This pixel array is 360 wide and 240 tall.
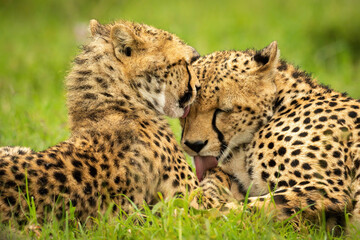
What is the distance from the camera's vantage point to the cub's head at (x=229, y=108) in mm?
4285

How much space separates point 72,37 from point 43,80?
6.86 ft

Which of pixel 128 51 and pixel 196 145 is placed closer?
pixel 128 51

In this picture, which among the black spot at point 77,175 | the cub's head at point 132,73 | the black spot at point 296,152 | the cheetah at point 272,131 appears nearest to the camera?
the black spot at point 77,175

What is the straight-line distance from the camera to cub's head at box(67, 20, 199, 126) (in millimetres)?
4074

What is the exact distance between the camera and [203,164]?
4434 millimetres

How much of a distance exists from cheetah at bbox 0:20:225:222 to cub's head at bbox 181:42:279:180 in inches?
5.7

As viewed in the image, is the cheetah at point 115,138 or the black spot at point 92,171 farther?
the black spot at point 92,171

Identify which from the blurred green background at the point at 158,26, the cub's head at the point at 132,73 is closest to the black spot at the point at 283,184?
the cub's head at the point at 132,73

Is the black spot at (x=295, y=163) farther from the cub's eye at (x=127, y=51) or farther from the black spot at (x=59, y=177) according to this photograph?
the black spot at (x=59, y=177)

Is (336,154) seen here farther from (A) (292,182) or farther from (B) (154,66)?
(B) (154,66)

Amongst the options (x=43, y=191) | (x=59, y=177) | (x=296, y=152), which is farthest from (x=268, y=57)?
(x=43, y=191)

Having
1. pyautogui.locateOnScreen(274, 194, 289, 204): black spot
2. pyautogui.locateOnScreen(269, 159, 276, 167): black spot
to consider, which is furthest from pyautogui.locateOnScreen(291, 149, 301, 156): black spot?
pyautogui.locateOnScreen(274, 194, 289, 204): black spot

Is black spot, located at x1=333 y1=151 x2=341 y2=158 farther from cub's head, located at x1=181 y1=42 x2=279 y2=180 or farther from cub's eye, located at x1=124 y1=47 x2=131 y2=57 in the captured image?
cub's eye, located at x1=124 y1=47 x2=131 y2=57

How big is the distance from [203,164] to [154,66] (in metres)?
0.86
